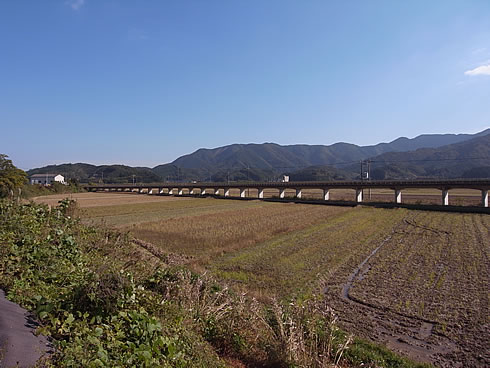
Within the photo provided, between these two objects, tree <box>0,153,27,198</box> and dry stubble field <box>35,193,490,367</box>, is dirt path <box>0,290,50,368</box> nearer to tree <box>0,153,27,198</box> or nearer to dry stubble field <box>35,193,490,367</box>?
dry stubble field <box>35,193,490,367</box>

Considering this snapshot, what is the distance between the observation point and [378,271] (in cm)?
1409

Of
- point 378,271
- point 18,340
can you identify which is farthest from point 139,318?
point 378,271

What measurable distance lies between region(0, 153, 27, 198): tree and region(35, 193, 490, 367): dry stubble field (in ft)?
109

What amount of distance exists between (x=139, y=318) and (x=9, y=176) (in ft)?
192

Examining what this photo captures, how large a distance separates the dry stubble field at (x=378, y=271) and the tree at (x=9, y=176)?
33.3 metres

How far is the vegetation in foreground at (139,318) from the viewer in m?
4.06

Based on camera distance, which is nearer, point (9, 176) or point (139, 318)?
point (139, 318)

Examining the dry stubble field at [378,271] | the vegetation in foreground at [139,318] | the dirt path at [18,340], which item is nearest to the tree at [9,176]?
the dry stubble field at [378,271]

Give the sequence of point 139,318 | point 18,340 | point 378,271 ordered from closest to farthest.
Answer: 1. point 18,340
2. point 139,318
3. point 378,271

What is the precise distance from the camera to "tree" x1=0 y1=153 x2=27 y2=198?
158 feet

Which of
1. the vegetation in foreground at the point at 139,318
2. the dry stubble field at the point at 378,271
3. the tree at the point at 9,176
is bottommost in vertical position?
the dry stubble field at the point at 378,271

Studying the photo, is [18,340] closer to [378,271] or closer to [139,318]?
[139,318]

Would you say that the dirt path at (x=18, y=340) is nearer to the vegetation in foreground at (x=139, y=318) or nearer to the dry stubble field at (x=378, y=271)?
the vegetation in foreground at (x=139, y=318)

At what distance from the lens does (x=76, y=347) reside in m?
3.50
